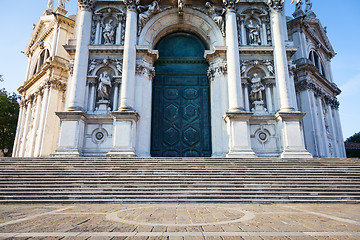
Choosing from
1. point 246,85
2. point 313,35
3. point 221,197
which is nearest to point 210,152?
point 246,85

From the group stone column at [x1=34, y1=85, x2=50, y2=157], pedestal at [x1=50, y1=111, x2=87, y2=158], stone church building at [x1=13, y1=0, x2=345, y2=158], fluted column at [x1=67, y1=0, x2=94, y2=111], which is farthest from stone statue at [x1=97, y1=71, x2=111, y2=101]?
stone column at [x1=34, y1=85, x2=50, y2=157]

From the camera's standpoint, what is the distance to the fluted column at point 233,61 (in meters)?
13.9

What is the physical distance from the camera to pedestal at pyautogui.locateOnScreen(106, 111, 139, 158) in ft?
42.1

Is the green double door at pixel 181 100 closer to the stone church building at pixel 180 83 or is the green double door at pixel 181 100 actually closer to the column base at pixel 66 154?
→ the stone church building at pixel 180 83

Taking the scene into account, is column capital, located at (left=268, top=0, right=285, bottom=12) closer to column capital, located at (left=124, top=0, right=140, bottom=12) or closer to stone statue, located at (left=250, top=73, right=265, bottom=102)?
stone statue, located at (left=250, top=73, right=265, bottom=102)

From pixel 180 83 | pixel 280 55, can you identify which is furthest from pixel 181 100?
pixel 280 55

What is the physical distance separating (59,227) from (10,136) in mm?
29997

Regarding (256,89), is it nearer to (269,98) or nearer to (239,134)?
(269,98)

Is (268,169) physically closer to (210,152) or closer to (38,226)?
(210,152)

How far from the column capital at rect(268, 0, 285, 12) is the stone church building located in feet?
0.20

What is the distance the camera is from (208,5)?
52.3 feet

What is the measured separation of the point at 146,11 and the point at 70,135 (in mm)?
9139

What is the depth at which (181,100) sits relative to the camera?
15.7 meters

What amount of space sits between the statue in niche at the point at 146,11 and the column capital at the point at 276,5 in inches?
285
